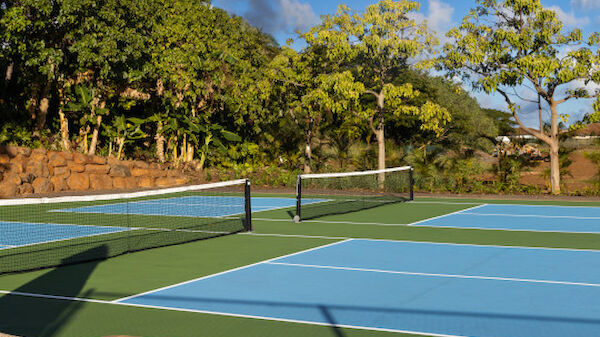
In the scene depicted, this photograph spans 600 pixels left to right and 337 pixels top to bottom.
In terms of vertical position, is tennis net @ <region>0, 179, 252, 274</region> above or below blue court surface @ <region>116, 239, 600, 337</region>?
above

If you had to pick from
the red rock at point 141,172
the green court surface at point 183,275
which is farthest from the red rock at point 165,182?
the green court surface at point 183,275

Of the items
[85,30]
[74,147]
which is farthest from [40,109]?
[85,30]

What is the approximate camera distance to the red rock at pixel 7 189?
82.1 ft

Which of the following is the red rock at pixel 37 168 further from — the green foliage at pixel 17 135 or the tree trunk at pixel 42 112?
the tree trunk at pixel 42 112

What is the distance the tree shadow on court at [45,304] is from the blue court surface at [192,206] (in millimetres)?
9456

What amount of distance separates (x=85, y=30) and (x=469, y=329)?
23171mm

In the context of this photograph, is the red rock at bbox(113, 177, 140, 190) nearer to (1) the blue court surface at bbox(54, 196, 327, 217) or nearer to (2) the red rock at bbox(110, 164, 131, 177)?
(2) the red rock at bbox(110, 164, 131, 177)

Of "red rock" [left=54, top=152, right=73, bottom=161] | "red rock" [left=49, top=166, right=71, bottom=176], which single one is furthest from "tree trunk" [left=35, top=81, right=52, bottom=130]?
"red rock" [left=49, top=166, right=71, bottom=176]

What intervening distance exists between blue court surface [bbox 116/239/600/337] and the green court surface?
375 millimetres

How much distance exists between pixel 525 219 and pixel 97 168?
1661cm

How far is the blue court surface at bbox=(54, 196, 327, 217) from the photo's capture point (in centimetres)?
2131

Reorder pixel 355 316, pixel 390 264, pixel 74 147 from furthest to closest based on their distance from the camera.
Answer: pixel 74 147 → pixel 390 264 → pixel 355 316

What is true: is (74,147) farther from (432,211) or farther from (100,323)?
(100,323)

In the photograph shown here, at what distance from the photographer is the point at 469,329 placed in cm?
744
